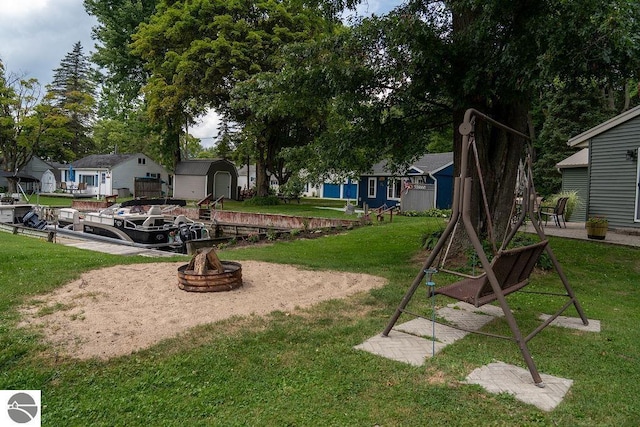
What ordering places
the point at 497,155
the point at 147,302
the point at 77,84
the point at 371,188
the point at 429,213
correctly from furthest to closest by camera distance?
the point at 77,84 → the point at 371,188 → the point at 429,213 → the point at 497,155 → the point at 147,302

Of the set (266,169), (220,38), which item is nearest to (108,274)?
(220,38)

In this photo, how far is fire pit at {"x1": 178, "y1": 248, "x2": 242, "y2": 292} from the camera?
5137 mm

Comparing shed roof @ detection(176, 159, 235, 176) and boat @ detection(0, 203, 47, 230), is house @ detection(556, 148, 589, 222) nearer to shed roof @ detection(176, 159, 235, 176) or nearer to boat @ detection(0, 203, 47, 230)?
boat @ detection(0, 203, 47, 230)

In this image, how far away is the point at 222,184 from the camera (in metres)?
32.4

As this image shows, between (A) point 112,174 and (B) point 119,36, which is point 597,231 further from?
(A) point 112,174

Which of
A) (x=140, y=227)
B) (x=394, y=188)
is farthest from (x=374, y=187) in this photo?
(x=140, y=227)

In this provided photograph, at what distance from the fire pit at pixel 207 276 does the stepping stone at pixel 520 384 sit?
3.15 meters

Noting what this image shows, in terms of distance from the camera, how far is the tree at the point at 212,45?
2120 centimetres

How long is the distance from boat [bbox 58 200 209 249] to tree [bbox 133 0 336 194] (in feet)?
29.4

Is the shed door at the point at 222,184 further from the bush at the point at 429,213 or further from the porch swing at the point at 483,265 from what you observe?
the porch swing at the point at 483,265

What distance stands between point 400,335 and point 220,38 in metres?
20.6

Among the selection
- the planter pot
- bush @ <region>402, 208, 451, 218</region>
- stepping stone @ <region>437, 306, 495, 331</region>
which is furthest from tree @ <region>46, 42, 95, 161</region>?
stepping stone @ <region>437, 306, 495, 331</region>

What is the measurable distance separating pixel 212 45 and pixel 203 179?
12.0m

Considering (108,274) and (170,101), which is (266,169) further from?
(108,274)
